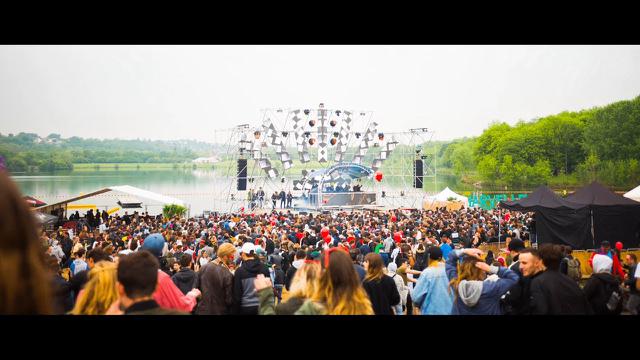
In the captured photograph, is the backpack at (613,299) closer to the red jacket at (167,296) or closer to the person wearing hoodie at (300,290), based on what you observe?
the person wearing hoodie at (300,290)

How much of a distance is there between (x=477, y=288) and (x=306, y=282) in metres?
1.50

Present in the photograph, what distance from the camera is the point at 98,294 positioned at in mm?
2771

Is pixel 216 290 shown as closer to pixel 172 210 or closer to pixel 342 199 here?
pixel 172 210

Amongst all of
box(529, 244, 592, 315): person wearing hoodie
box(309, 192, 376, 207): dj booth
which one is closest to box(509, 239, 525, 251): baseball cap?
box(529, 244, 592, 315): person wearing hoodie

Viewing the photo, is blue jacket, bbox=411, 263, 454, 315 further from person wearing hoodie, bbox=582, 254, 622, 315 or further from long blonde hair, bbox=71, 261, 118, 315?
long blonde hair, bbox=71, 261, 118, 315
